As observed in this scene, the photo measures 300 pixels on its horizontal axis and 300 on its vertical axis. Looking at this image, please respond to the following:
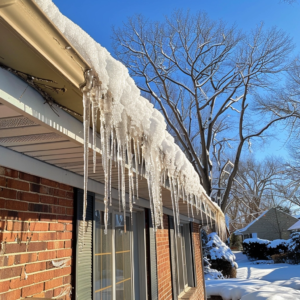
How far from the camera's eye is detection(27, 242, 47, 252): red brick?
1919 millimetres

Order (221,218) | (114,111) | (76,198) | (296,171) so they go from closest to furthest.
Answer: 1. (114,111)
2. (76,198)
3. (221,218)
4. (296,171)

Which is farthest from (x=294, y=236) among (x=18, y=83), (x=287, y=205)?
(x=18, y=83)

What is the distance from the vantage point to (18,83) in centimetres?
107

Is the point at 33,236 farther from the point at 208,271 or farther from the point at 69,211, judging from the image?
the point at 208,271

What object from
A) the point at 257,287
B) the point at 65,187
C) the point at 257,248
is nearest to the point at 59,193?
the point at 65,187

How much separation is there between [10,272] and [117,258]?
1.88m

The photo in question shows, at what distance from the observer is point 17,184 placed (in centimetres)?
188

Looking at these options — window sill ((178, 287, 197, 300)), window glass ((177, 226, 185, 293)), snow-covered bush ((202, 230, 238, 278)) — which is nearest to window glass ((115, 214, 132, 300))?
window sill ((178, 287, 197, 300))

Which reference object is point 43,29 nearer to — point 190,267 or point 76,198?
point 76,198

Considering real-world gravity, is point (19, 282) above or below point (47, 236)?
below

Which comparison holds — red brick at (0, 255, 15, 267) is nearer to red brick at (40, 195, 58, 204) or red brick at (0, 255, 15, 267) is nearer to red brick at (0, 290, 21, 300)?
red brick at (0, 290, 21, 300)

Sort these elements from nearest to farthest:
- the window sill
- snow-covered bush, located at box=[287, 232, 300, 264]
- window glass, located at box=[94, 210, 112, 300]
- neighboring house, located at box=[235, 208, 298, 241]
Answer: window glass, located at box=[94, 210, 112, 300]
the window sill
snow-covered bush, located at box=[287, 232, 300, 264]
neighboring house, located at box=[235, 208, 298, 241]

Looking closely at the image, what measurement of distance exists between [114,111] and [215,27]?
581 inches

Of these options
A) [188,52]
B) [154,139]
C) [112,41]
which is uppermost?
[112,41]
